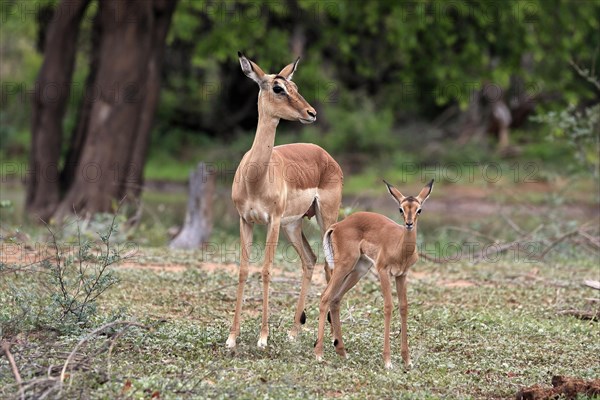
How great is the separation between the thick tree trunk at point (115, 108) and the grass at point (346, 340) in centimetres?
456

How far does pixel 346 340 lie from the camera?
739 centimetres

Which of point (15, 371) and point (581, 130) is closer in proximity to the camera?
point (15, 371)

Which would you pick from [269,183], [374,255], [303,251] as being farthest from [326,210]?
[374,255]

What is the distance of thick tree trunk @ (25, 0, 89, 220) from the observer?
15938 mm

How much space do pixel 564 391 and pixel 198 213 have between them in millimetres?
7893

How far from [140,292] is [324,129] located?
1664cm

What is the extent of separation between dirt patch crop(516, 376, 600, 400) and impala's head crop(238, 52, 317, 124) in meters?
2.47

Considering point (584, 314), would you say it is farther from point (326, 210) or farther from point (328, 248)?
point (328, 248)

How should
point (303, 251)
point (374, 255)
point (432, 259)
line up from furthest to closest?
point (432, 259) < point (303, 251) < point (374, 255)

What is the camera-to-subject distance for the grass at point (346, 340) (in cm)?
589

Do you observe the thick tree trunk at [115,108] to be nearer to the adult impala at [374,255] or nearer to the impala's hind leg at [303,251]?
the impala's hind leg at [303,251]

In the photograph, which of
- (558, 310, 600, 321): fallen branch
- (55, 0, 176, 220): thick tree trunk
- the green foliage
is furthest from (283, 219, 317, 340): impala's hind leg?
(55, 0, 176, 220): thick tree trunk

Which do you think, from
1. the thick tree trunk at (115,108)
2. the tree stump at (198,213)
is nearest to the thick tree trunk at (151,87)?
the thick tree trunk at (115,108)

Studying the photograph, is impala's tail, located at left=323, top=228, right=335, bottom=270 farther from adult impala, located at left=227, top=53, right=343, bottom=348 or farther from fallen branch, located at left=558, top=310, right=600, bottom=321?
fallen branch, located at left=558, top=310, right=600, bottom=321
